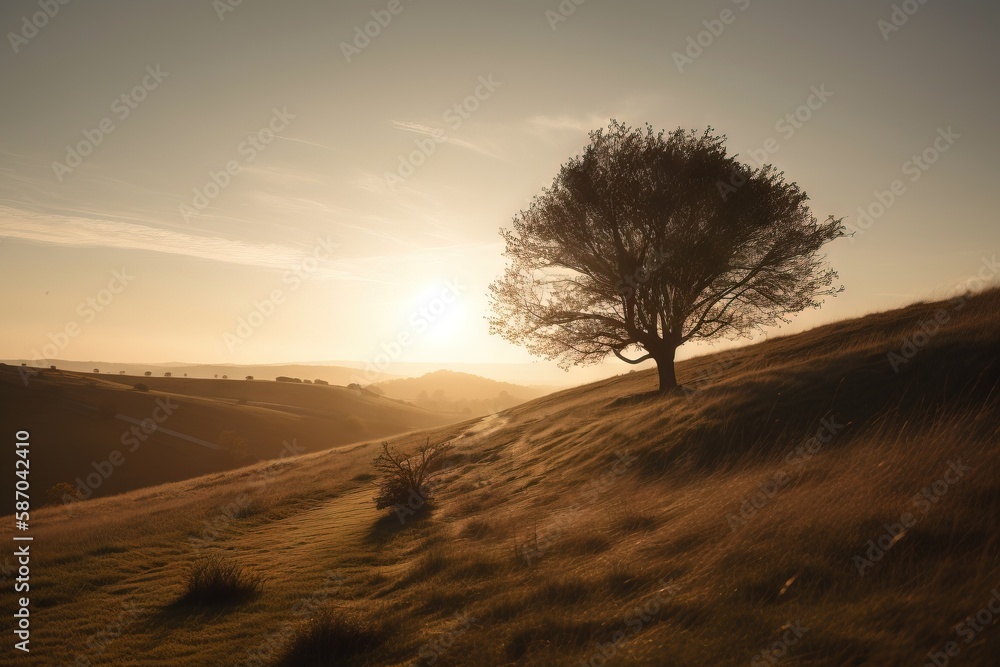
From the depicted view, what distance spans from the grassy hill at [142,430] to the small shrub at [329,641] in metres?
67.4

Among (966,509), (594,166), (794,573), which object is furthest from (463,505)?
(594,166)

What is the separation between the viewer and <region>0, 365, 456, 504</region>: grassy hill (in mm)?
60344

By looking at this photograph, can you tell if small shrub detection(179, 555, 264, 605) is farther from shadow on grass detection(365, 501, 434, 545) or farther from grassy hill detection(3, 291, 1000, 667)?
shadow on grass detection(365, 501, 434, 545)

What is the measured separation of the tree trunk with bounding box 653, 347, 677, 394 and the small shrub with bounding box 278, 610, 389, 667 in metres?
18.6

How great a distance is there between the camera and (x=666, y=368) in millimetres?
22688

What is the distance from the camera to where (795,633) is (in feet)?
13.4

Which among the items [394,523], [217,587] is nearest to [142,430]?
[394,523]

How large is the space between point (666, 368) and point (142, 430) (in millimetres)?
79816

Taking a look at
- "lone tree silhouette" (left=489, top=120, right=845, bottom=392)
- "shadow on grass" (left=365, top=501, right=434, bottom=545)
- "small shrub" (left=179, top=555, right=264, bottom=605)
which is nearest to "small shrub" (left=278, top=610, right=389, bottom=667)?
"small shrub" (left=179, top=555, right=264, bottom=605)

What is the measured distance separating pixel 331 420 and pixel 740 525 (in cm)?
10761

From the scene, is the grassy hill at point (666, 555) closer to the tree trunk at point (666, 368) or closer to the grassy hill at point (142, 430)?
the tree trunk at point (666, 368)

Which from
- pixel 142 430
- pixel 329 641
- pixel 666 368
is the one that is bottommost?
pixel 329 641

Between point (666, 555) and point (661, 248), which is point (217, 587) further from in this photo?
point (661, 248)

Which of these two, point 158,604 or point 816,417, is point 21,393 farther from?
point 816,417
